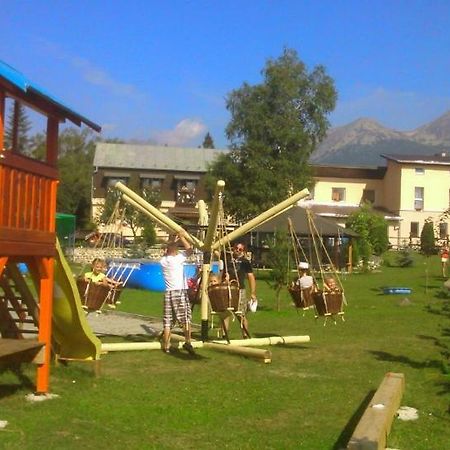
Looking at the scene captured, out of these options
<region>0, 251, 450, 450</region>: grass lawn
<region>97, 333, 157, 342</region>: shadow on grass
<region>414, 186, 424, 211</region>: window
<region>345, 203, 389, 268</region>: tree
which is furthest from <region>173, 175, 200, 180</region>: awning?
<region>0, 251, 450, 450</region>: grass lawn

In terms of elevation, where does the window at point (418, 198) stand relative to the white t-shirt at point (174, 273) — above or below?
above

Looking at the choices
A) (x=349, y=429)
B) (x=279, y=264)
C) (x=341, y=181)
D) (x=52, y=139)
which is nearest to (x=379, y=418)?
(x=349, y=429)

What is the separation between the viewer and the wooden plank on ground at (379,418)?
248 inches

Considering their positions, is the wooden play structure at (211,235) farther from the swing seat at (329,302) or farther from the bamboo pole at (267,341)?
the swing seat at (329,302)

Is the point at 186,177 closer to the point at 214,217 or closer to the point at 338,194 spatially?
the point at 338,194

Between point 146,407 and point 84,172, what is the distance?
72869mm

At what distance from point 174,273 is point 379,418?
19.6ft

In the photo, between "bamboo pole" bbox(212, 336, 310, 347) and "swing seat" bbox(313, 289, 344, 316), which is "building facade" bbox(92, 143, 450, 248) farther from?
"swing seat" bbox(313, 289, 344, 316)

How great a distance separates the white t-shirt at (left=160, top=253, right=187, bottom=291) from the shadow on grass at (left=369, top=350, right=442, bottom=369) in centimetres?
334

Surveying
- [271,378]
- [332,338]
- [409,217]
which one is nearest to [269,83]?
[409,217]

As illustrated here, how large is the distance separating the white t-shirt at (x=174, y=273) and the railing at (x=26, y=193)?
3537 mm

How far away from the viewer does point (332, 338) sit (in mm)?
15234

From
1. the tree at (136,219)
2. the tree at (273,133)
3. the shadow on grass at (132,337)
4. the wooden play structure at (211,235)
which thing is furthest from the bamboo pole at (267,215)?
the tree at (273,133)

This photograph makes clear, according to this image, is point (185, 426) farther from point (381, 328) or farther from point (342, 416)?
point (381, 328)
